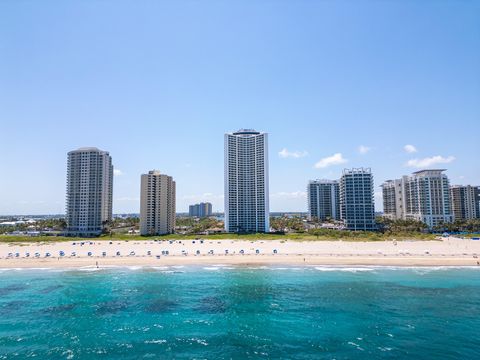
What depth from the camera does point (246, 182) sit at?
148 m

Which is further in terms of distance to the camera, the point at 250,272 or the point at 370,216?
the point at 370,216

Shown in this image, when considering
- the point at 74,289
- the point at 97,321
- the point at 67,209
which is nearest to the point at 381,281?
the point at 97,321

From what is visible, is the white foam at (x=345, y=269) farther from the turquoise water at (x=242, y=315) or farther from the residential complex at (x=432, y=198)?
the residential complex at (x=432, y=198)

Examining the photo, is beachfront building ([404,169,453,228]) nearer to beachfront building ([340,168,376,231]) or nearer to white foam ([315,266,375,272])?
beachfront building ([340,168,376,231])

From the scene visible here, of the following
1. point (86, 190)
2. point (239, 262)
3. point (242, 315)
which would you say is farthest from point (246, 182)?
point (242, 315)

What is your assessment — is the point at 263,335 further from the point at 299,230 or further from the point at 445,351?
the point at 299,230

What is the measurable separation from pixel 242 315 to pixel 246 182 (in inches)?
4410

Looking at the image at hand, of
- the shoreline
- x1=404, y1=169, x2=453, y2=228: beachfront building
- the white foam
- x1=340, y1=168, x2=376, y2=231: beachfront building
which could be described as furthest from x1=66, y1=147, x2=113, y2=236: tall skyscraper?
x1=404, y1=169, x2=453, y2=228: beachfront building

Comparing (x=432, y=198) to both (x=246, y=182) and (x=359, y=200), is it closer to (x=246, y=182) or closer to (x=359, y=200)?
(x=359, y=200)

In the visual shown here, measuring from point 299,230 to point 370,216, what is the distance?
126 ft

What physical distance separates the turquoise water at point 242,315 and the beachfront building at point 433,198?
130 metres

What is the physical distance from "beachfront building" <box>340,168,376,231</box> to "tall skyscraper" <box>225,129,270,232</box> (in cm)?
4483

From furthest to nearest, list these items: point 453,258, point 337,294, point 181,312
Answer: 1. point 453,258
2. point 337,294
3. point 181,312

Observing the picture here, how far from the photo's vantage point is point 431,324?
32844mm
